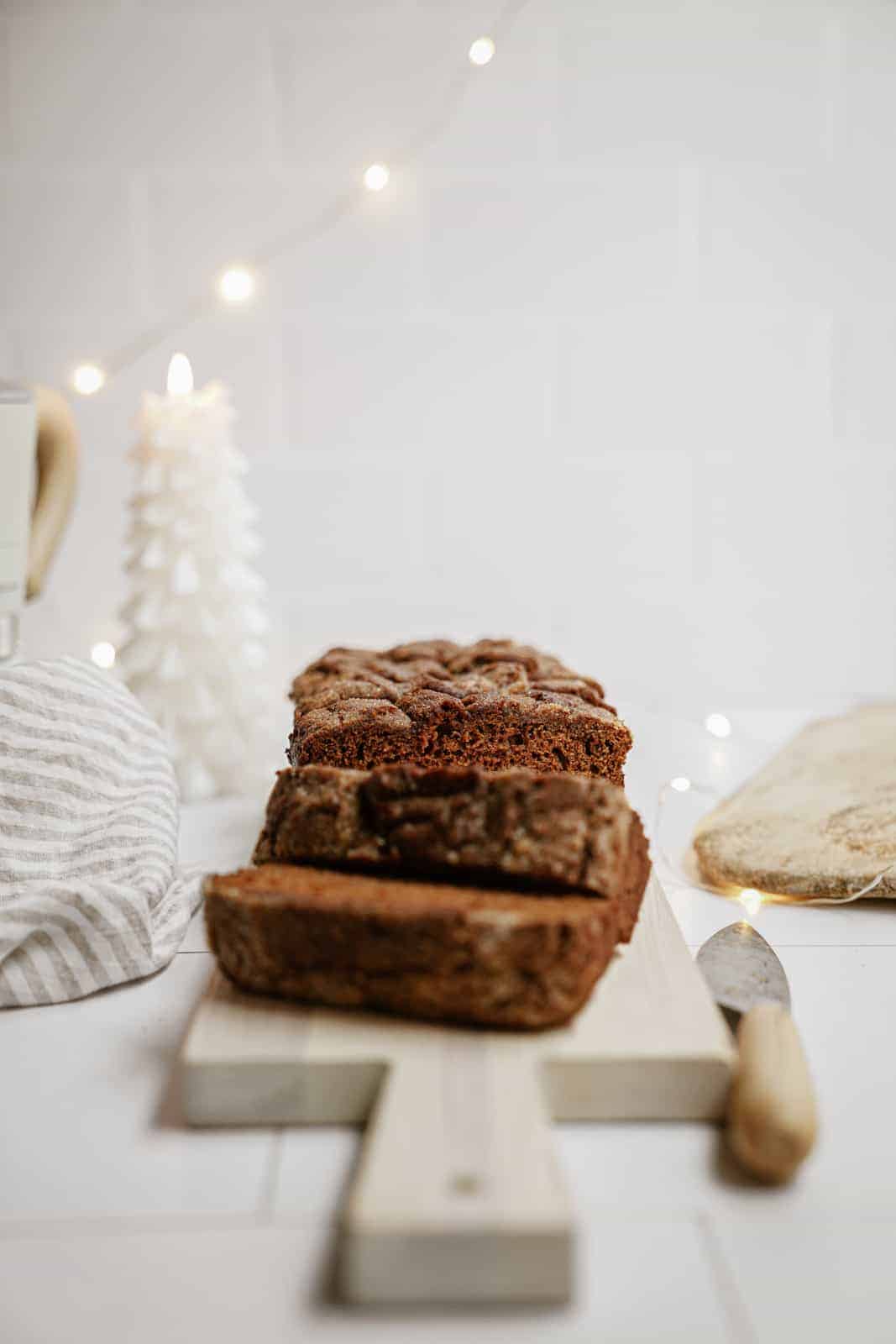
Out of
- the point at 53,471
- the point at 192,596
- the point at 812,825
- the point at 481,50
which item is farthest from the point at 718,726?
the point at 481,50

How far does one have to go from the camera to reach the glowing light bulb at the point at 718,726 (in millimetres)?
1956

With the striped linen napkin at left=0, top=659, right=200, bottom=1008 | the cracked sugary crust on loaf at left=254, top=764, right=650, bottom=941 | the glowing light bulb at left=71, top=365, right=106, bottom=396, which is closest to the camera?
the cracked sugary crust on loaf at left=254, top=764, right=650, bottom=941

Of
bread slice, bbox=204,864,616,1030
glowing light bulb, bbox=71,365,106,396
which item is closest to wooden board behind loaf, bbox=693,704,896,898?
bread slice, bbox=204,864,616,1030

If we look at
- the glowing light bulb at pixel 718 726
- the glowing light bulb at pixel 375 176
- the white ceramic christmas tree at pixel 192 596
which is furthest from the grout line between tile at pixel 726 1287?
the glowing light bulb at pixel 375 176

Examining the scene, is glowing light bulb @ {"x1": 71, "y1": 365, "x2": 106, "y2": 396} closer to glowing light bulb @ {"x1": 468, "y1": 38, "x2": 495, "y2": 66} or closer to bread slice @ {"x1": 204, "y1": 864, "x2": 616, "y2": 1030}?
glowing light bulb @ {"x1": 468, "y1": 38, "x2": 495, "y2": 66}

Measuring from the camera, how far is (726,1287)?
0.75 metres

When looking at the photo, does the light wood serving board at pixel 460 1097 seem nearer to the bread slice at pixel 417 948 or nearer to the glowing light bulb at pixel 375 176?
the bread slice at pixel 417 948

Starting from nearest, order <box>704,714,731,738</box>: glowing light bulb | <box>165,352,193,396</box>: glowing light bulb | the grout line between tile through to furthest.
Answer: the grout line between tile
<box>165,352,193,396</box>: glowing light bulb
<box>704,714,731,738</box>: glowing light bulb

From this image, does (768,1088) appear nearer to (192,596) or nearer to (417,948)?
(417,948)

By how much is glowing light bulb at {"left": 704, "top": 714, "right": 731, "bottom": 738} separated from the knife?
0.94 meters

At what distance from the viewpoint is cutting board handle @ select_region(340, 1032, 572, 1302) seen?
0.72 meters

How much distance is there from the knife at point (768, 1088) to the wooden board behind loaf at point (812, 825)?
11.7 inches

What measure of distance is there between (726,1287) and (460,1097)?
8.1 inches

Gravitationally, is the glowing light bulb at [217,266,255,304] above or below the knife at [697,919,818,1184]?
above
